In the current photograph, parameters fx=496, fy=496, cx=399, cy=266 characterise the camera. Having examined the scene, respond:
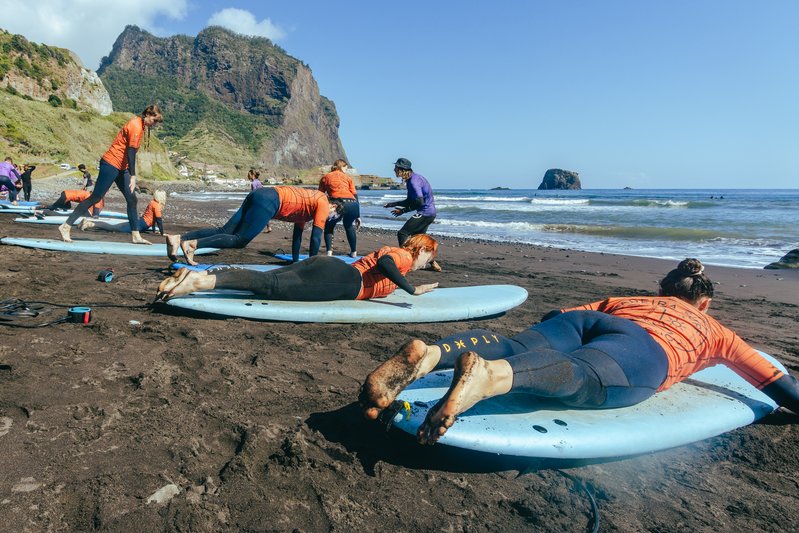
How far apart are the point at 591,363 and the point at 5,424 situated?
2582 millimetres

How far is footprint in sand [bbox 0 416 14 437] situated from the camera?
2.07 metres

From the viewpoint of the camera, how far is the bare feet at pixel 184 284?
3.70 metres

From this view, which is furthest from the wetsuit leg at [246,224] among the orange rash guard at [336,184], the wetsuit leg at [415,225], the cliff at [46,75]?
the cliff at [46,75]

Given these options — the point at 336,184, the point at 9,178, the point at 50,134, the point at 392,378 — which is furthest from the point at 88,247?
the point at 50,134

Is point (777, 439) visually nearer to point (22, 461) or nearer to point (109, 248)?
point (22, 461)

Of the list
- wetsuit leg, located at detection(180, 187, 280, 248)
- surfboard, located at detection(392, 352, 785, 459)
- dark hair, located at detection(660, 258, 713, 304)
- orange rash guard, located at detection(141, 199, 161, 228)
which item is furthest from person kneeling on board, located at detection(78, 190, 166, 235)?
dark hair, located at detection(660, 258, 713, 304)

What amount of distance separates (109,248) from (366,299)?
4165 millimetres

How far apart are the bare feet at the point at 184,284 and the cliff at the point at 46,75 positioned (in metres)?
44.5

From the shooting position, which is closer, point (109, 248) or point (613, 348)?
point (613, 348)

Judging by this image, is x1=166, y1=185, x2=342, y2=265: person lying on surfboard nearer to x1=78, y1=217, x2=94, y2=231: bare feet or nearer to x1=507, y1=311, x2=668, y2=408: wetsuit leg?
x1=507, y1=311, x2=668, y2=408: wetsuit leg

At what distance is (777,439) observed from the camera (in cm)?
273

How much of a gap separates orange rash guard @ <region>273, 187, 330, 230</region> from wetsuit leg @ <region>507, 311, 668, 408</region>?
395 centimetres

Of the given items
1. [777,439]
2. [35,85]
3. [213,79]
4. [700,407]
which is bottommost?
[777,439]

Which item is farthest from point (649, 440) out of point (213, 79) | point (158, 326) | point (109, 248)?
point (213, 79)
